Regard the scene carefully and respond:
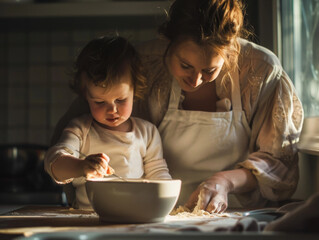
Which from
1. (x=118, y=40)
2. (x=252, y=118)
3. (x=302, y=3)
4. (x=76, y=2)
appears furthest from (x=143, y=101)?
(x=76, y=2)

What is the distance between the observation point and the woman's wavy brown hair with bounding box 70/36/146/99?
44.5 inches

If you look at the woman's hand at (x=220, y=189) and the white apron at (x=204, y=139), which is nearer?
the woman's hand at (x=220, y=189)

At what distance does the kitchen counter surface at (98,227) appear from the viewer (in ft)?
1.72

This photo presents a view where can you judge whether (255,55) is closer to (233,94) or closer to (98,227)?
(233,94)

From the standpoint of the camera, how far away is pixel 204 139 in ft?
4.14

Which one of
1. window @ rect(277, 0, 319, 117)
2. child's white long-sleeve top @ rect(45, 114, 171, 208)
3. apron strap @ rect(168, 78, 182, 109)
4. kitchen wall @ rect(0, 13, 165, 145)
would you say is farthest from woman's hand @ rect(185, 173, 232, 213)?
kitchen wall @ rect(0, 13, 165, 145)

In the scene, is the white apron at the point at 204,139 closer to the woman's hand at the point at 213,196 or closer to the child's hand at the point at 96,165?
the woman's hand at the point at 213,196

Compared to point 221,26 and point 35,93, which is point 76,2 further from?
point 221,26

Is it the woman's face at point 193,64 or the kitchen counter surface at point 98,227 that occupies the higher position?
the woman's face at point 193,64

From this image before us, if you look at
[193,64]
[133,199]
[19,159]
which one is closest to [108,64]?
[193,64]

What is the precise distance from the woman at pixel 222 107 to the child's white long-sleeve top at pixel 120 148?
7 cm

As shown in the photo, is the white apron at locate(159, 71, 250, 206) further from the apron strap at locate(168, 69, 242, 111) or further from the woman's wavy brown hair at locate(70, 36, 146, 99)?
the woman's wavy brown hair at locate(70, 36, 146, 99)

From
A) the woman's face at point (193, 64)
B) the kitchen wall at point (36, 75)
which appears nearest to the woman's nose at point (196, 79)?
the woman's face at point (193, 64)

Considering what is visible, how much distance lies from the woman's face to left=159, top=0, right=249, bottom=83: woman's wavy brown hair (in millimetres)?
15
